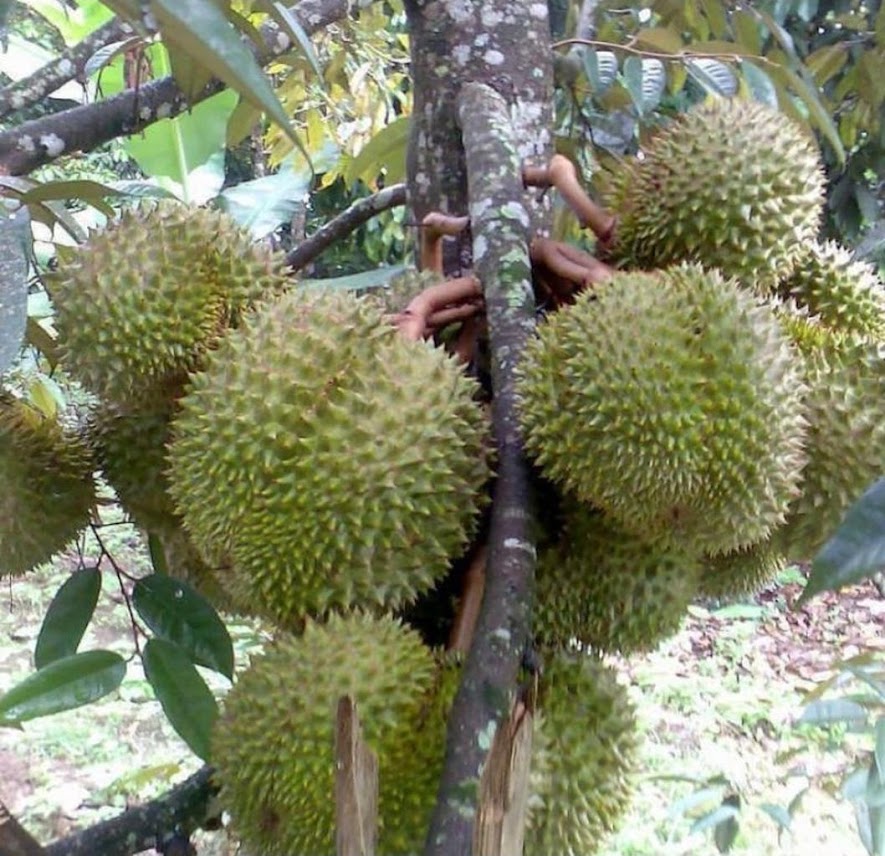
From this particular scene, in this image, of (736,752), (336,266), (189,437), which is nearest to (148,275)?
(189,437)

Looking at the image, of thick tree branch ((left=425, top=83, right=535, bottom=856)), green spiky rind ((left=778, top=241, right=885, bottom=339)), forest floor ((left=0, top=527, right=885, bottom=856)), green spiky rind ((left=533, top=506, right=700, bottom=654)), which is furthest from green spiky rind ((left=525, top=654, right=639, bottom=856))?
forest floor ((left=0, top=527, right=885, bottom=856))

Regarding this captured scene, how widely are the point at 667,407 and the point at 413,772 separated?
10.8 inches

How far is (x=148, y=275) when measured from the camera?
74 cm

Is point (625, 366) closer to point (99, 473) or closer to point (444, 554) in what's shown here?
point (444, 554)

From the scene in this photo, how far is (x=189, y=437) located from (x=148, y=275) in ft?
0.45

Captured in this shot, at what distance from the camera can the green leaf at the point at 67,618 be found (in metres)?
0.89

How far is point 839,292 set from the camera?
82cm

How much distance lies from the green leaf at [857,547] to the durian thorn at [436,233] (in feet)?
1.54

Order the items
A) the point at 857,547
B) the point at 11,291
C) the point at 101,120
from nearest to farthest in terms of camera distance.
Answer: the point at 857,547 < the point at 11,291 < the point at 101,120

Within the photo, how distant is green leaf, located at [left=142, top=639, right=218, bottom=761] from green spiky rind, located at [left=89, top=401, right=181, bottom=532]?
11 centimetres

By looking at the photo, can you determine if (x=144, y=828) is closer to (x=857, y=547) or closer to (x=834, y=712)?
(x=857, y=547)

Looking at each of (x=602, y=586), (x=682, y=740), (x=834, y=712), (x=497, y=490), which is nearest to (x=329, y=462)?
(x=497, y=490)

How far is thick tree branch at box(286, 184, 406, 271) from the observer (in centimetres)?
102

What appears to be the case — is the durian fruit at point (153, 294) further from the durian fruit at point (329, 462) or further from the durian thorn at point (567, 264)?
the durian thorn at point (567, 264)
